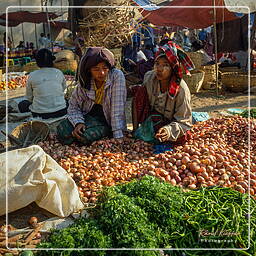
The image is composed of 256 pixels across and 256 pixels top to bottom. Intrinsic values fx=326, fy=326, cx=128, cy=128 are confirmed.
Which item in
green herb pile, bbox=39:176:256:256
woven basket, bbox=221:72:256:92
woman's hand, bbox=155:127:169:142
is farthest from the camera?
woven basket, bbox=221:72:256:92

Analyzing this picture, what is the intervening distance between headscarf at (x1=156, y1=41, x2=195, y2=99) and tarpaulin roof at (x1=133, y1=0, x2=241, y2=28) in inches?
165

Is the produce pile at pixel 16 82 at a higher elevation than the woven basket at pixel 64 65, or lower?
lower

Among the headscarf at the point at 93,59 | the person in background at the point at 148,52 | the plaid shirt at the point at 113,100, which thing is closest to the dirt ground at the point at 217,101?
the person in background at the point at 148,52

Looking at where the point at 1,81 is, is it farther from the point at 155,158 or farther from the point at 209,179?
the point at 209,179

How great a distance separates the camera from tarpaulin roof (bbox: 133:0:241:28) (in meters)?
7.18

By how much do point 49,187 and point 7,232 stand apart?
382 millimetres

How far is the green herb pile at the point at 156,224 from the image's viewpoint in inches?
72.9

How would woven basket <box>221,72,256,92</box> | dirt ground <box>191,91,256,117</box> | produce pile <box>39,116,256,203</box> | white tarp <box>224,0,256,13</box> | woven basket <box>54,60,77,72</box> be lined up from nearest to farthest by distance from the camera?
produce pile <box>39,116,256,203</box> → white tarp <box>224,0,256,13</box> → dirt ground <box>191,91,256,117</box> → woven basket <box>221,72,256,92</box> → woven basket <box>54,60,77,72</box>

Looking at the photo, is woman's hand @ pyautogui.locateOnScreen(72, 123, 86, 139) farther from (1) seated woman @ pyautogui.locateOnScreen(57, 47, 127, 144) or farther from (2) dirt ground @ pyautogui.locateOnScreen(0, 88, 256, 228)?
(2) dirt ground @ pyautogui.locateOnScreen(0, 88, 256, 228)

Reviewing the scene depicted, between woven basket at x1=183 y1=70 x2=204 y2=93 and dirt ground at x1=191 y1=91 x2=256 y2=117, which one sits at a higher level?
woven basket at x1=183 y1=70 x2=204 y2=93

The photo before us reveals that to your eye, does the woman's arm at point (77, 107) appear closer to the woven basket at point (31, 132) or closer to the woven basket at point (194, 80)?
the woven basket at point (31, 132)

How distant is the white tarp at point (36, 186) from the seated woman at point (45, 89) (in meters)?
2.21

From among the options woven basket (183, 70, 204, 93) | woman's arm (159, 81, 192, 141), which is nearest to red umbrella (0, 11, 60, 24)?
woven basket (183, 70, 204, 93)

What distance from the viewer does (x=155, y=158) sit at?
301cm
